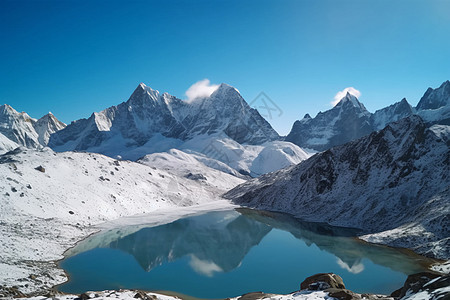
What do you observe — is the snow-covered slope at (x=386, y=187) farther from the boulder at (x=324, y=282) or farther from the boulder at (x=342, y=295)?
the boulder at (x=342, y=295)

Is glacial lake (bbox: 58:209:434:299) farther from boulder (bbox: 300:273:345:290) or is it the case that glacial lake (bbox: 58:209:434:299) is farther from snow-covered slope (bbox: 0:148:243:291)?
Result: boulder (bbox: 300:273:345:290)

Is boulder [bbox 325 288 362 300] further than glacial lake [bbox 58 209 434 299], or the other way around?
glacial lake [bbox 58 209 434 299]

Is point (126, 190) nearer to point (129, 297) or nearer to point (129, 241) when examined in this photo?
point (129, 241)

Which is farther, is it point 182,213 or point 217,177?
point 217,177

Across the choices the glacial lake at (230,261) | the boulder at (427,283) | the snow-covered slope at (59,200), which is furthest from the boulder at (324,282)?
the snow-covered slope at (59,200)

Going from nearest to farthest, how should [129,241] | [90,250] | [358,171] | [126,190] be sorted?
[90,250]
[129,241]
[358,171]
[126,190]

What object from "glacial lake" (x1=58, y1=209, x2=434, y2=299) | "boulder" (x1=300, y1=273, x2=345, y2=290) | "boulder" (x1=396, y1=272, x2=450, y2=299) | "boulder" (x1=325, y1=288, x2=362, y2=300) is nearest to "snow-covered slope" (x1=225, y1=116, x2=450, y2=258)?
"glacial lake" (x1=58, y1=209, x2=434, y2=299)

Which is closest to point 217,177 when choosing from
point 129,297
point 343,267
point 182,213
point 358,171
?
point 182,213
